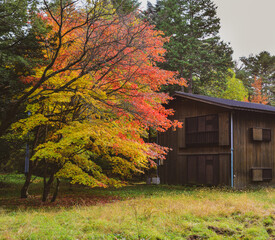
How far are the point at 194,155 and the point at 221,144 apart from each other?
240 centimetres

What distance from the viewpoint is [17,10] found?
1203 centimetres

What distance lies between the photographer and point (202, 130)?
824 inches

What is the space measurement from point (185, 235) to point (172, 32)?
30071mm

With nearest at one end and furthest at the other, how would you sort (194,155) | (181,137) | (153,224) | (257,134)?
(153,224) → (257,134) → (194,155) → (181,137)

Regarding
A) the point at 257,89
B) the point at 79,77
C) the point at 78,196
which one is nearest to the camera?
the point at 79,77

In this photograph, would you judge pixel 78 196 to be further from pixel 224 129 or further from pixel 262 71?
pixel 262 71

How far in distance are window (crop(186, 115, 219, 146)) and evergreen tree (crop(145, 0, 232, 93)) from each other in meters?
13.0

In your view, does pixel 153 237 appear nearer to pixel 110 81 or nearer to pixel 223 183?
pixel 110 81

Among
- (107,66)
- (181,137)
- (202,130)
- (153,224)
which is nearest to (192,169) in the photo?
(181,137)

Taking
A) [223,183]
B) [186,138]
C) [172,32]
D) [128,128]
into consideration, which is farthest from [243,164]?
[172,32]

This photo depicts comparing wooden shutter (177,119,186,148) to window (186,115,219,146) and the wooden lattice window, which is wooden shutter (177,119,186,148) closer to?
window (186,115,219,146)

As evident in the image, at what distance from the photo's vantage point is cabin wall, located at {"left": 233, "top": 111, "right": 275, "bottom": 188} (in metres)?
19.3

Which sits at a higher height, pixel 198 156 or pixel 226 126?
pixel 226 126

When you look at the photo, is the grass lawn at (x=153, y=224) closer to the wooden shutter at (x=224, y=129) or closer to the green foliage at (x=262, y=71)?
the wooden shutter at (x=224, y=129)
